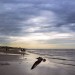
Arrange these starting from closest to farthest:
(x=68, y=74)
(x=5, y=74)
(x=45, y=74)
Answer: (x=5, y=74) < (x=45, y=74) < (x=68, y=74)

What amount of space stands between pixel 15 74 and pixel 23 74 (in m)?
0.62

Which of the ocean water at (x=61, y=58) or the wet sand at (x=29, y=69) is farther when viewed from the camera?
the ocean water at (x=61, y=58)

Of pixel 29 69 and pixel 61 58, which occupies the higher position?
pixel 29 69

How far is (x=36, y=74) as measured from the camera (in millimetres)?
14172

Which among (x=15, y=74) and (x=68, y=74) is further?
(x=68, y=74)

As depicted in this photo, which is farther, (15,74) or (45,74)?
(45,74)

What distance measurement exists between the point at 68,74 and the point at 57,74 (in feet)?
3.63

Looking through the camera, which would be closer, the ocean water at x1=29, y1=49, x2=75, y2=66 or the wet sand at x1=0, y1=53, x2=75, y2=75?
the wet sand at x1=0, y1=53, x2=75, y2=75

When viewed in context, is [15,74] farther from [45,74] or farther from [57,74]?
[57,74]

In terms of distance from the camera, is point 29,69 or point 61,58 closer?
point 29,69

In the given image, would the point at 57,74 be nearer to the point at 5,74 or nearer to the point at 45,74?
the point at 45,74

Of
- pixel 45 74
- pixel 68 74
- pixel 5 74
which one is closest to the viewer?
pixel 5 74

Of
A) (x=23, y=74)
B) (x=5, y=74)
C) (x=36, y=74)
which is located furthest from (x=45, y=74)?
(x=5, y=74)

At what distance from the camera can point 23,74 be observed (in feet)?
46.0
